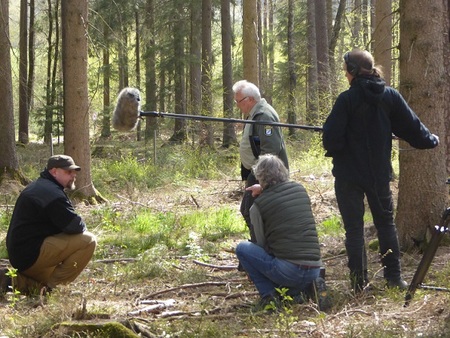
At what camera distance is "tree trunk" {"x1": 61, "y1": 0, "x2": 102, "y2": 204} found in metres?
12.1

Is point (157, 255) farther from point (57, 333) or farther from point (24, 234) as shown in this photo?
point (57, 333)

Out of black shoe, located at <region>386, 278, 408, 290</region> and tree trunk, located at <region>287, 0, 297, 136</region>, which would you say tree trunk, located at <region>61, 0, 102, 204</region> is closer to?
black shoe, located at <region>386, 278, 408, 290</region>

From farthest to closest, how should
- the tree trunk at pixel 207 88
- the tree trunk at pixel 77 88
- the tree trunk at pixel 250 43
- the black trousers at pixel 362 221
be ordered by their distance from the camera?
the tree trunk at pixel 207 88 < the tree trunk at pixel 250 43 < the tree trunk at pixel 77 88 < the black trousers at pixel 362 221

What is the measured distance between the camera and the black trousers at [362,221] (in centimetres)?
564

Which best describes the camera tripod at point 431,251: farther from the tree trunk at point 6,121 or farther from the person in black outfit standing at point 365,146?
the tree trunk at point 6,121

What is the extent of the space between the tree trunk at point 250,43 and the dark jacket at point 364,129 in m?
8.63

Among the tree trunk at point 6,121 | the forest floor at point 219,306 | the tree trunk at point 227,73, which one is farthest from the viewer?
the tree trunk at point 227,73

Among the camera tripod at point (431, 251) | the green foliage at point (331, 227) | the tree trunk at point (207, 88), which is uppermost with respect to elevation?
the tree trunk at point (207, 88)

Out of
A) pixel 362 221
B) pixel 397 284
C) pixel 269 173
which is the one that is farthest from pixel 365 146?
pixel 397 284

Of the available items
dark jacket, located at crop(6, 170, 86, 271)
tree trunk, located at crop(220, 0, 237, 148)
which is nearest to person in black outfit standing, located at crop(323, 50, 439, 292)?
dark jacket, located at crop(6, 170, 86, 271)

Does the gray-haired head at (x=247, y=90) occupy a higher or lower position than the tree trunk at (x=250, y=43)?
lower

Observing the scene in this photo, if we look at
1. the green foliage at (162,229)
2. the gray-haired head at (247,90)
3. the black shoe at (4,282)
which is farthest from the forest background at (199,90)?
the black shoe at (4,282)

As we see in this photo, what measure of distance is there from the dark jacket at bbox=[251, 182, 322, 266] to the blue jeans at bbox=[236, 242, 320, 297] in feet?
0.22

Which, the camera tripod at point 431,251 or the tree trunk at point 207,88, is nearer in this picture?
the camera tripod at point 431,251
